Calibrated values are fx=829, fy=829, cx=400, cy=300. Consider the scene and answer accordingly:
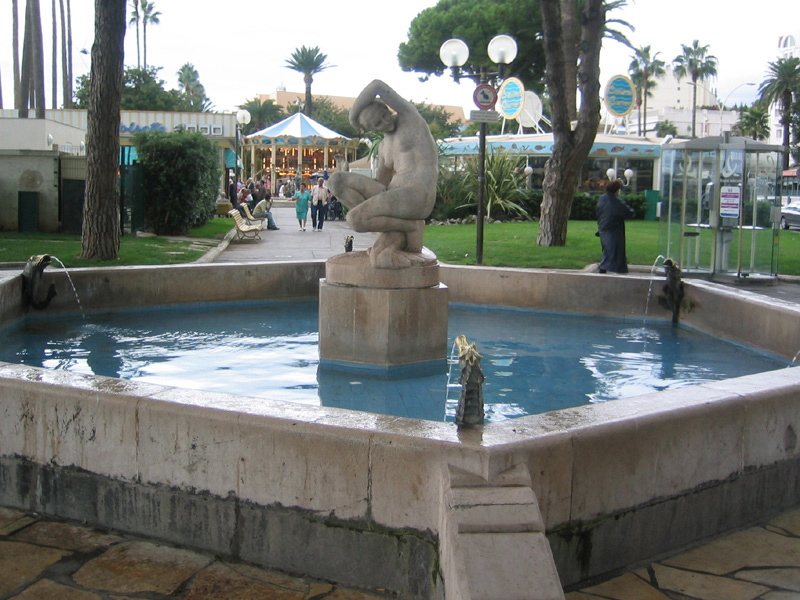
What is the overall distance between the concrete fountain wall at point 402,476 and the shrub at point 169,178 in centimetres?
1629

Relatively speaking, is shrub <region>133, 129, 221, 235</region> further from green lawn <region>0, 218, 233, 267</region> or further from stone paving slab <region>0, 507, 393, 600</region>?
stone paving slab <region>0, 507, 393, 600</region>

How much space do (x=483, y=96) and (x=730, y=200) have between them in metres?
4.29

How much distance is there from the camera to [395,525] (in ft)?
11.4

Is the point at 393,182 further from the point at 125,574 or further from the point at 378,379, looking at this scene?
the point at 125,574

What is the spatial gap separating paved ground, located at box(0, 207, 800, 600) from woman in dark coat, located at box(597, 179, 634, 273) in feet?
26.6

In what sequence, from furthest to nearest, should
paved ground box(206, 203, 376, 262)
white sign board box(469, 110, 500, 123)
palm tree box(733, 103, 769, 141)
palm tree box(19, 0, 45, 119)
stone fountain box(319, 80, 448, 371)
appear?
palm tree box(733, 103, 769, 141) → palm tree box(19, 0, 45, 119) → paved ground box(206, 203, 376, 262) → white sign board box(469, 110, 500, 123) → stone fountain box(319, 80, 448, 371)

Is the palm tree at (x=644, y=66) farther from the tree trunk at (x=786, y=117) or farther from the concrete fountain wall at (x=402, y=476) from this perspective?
the concrete fountain wall at (x=402, y=476)

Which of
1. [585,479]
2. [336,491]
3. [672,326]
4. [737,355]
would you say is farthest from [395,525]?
[672,326]

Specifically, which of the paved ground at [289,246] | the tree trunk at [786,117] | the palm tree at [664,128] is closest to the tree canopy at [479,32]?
the paved ground at [289,246]

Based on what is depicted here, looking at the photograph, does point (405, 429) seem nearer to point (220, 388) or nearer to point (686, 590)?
point (686, 590)

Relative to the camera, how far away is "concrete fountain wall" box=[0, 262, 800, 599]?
3314 millimetres

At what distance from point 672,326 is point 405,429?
6.34 metres

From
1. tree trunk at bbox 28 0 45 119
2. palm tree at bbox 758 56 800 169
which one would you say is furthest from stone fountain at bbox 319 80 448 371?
palm tree at bbox 758 56 800 169

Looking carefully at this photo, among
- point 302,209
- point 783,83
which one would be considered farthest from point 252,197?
point 783,83
